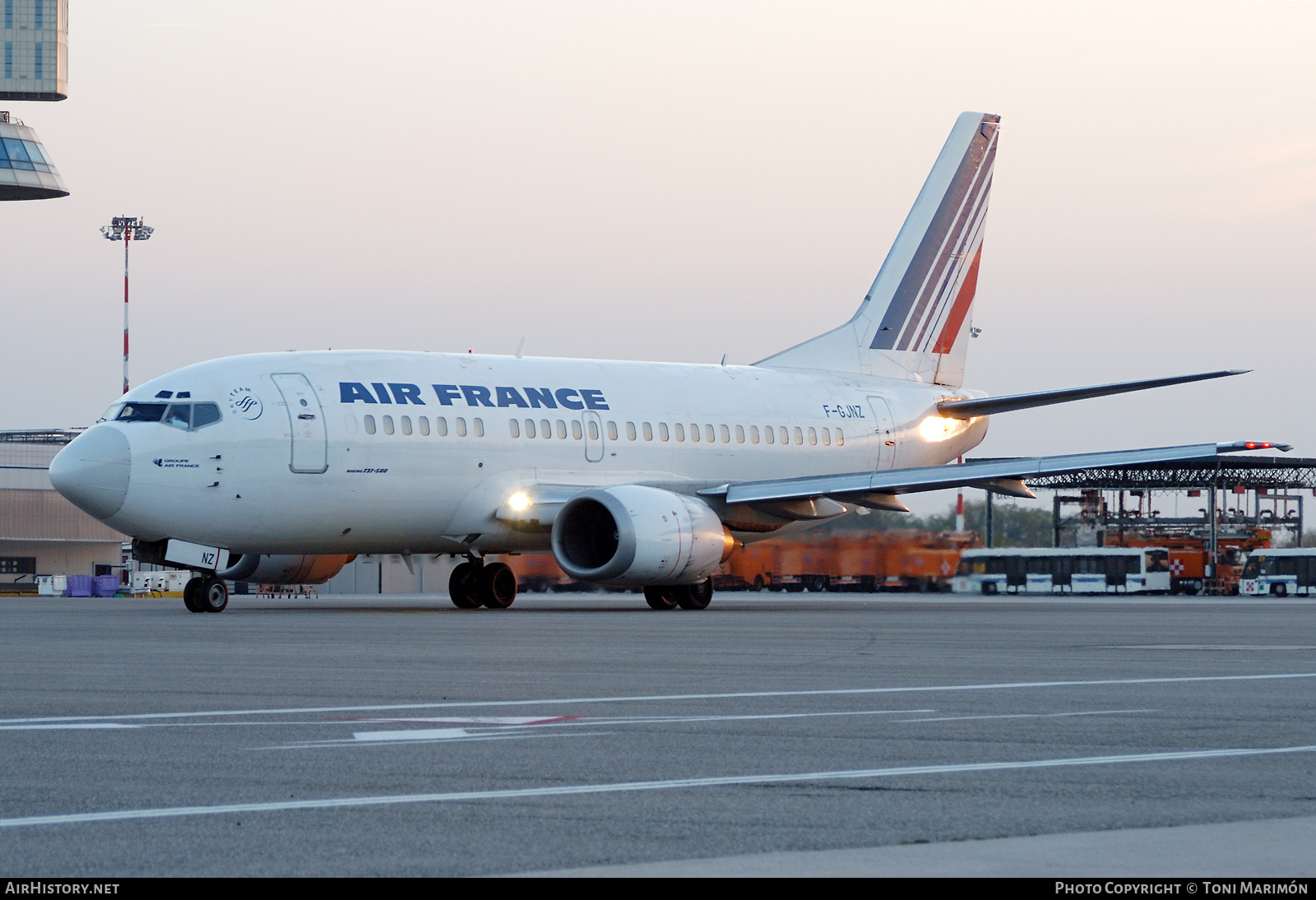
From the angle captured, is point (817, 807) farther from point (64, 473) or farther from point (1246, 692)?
point (64, 473)

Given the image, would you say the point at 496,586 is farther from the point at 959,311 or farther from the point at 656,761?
the point at 656,761

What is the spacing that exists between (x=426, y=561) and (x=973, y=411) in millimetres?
12098

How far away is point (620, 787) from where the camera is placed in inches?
290

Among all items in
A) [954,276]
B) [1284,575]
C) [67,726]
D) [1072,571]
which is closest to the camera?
[67,726]

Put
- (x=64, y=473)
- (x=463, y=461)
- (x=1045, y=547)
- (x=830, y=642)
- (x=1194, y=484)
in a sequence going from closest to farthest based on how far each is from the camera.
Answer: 1. (x=830, y=642)
2. (x=64, y=473)
3. (x=463, y=461)
4. (x=1045, y=547)
5. (x=1194, y=484)

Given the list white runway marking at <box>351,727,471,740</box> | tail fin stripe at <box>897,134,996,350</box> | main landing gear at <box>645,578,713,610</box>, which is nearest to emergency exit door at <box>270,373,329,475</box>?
main landing gear at <box>645,578,713,610</box>

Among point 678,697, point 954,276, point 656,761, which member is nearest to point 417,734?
point 656,761

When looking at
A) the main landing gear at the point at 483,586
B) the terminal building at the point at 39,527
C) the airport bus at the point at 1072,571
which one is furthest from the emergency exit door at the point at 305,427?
the terminal building at the point at 39,527

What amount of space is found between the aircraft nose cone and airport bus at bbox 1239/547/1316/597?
5032 centimetres

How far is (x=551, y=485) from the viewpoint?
100 feet

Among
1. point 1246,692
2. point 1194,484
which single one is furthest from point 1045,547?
point 1246,692

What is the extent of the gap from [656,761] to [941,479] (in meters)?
21.9

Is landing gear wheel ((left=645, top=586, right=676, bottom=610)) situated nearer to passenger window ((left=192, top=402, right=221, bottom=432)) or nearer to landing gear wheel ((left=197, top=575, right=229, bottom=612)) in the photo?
landing gear wheel ((left=197, top=575, right=229, bottom=612))

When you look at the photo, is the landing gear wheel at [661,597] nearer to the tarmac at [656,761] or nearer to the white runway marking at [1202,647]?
the white runway marking at [1202,647]
